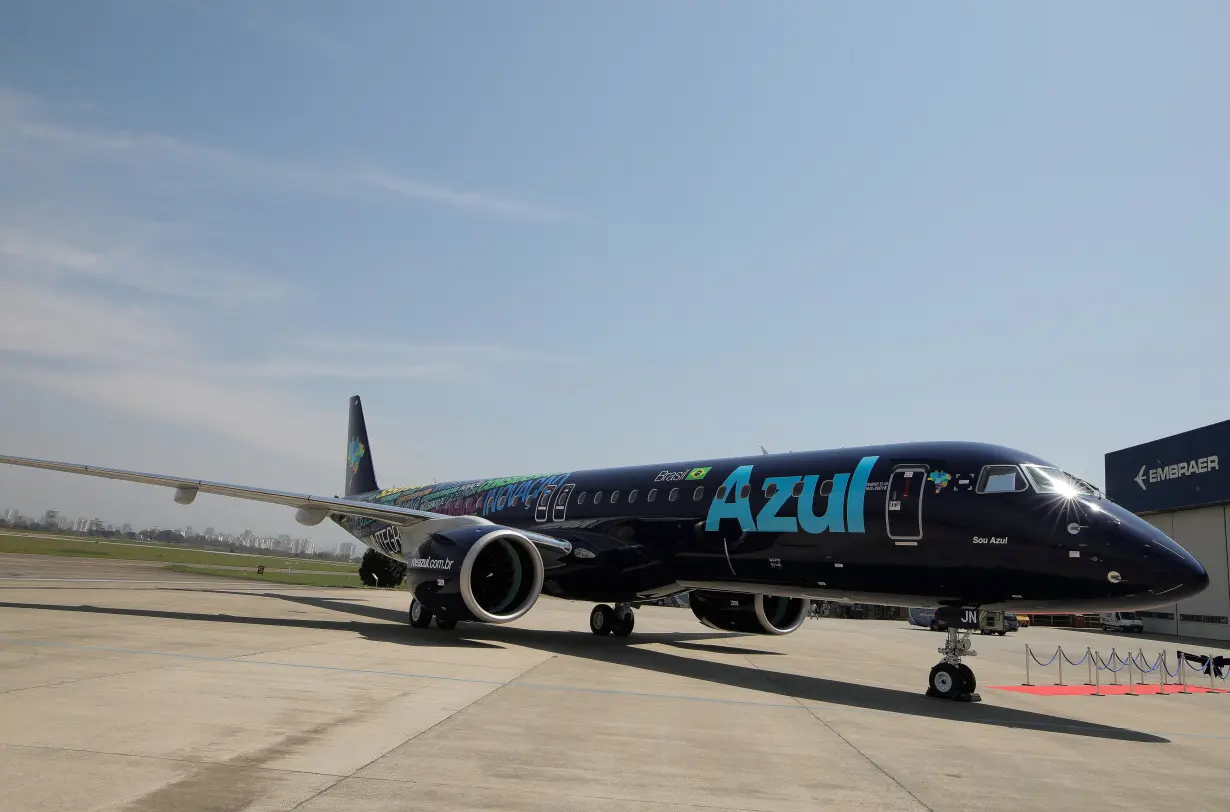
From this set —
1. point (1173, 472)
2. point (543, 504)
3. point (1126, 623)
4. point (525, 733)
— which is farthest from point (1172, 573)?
point (1126, 623)

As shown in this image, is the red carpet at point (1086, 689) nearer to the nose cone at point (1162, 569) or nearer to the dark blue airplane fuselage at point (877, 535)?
the dark blue airplane fuselage at point (877, 535)

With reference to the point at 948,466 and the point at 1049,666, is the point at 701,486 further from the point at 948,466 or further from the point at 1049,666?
the point at 1049,666

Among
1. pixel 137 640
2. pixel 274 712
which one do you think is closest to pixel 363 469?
pixel 137 640

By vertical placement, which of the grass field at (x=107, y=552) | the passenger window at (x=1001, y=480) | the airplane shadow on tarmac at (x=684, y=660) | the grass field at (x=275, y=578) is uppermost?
the passenger window at (x=1001, y=480)

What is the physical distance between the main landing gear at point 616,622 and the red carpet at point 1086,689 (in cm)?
827

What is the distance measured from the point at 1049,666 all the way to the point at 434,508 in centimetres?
1655

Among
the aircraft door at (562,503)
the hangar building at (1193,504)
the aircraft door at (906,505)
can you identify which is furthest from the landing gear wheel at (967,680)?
the hangar building at (1193,504)

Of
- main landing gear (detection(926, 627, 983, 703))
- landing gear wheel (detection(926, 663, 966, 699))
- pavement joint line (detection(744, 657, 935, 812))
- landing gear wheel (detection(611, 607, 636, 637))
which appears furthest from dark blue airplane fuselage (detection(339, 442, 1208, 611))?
pavement joint line (detection(744, 657, 935, 812))

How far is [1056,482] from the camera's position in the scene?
1180 cm

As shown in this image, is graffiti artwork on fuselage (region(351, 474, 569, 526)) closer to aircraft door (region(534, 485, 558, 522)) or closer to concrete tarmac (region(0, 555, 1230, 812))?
aircraft door (region(534, 485, 558, 522))

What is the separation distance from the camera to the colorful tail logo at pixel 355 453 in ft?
108

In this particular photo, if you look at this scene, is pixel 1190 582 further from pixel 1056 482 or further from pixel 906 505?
pixel 906 505

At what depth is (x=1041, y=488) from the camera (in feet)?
38.5

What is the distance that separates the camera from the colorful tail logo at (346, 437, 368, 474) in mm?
32803
